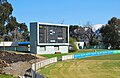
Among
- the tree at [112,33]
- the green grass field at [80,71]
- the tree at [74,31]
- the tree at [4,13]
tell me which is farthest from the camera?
the tree at [74,31]

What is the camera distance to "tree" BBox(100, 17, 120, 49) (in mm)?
150375

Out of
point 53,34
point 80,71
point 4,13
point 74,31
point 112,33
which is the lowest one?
point 80,71

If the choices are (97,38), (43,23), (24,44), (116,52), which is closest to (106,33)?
(97,38)

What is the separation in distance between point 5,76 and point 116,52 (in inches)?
3245

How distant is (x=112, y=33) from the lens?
15312 centimetres

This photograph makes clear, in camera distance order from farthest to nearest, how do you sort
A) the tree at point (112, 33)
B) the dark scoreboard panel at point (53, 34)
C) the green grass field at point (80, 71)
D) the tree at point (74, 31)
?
the tree at point (74, 31)
the tree at point (112, 33)
the dark scoreboard panel at point (53, 34)
the green grass field at point (80, 71)

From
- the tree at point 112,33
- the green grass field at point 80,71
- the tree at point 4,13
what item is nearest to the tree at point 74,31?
the tree at point 112,33

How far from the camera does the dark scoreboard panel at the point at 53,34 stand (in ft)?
303

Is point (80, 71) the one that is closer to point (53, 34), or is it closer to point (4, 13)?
point (53, 34)

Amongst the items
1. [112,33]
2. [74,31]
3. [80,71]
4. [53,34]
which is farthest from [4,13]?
[74,31]

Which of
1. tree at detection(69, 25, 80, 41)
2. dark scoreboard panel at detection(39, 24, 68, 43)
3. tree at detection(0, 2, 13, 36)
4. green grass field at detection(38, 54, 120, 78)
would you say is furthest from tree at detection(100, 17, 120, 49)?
green grass field at detection(38, 54, 120, 78)

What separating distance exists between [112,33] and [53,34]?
214 feet

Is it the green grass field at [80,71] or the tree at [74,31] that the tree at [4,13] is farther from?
the tree at [74,31]

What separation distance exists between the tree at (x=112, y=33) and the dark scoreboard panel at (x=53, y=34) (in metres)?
56.5
